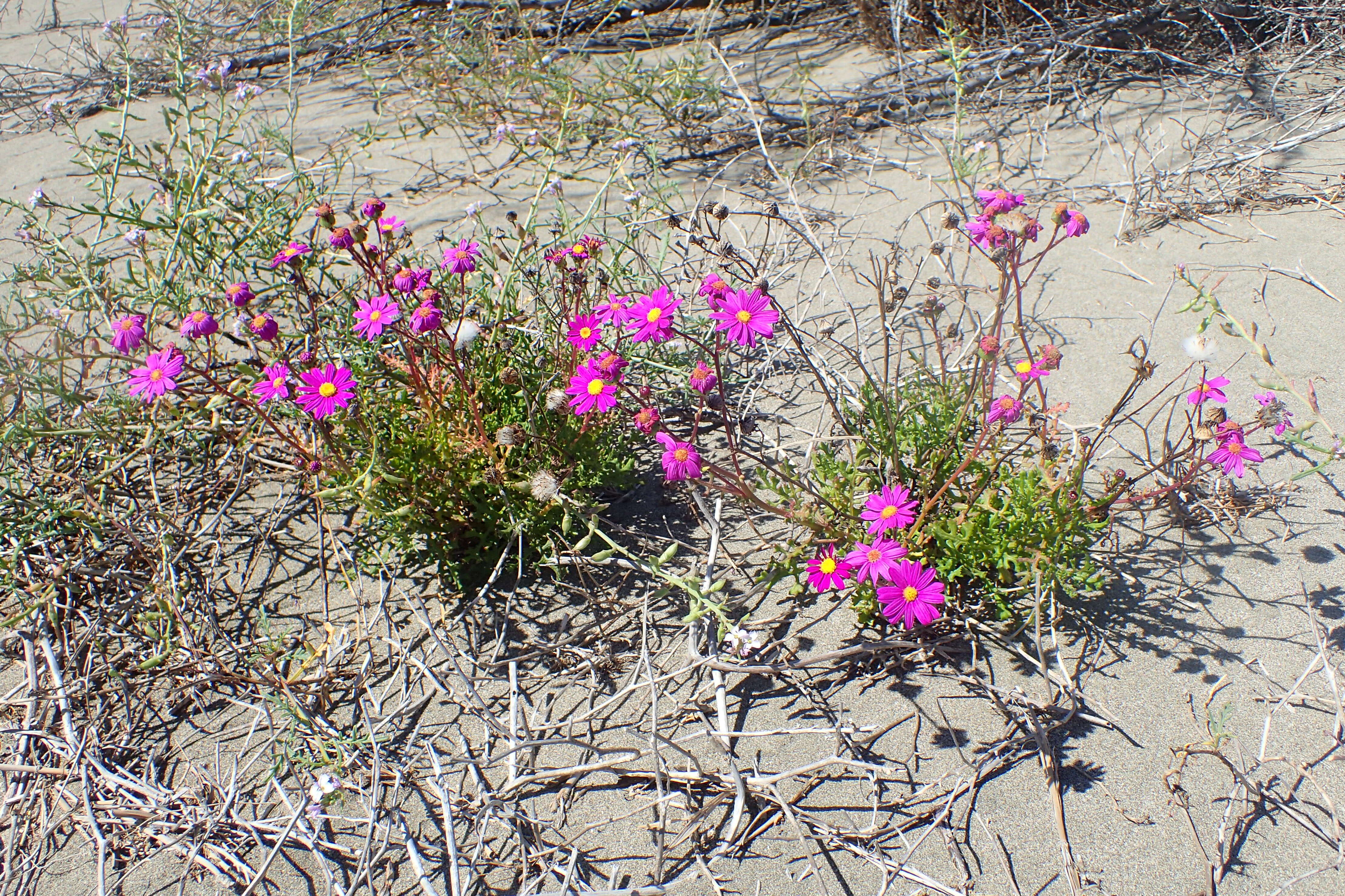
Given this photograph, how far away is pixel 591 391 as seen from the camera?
1788mm

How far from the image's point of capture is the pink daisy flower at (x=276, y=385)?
75.2 inches

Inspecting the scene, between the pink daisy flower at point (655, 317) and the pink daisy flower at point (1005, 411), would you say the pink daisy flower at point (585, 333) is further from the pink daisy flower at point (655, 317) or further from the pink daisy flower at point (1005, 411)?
the pink daisy flower at point (1005, 411)

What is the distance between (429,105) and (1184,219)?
3747 millimetres

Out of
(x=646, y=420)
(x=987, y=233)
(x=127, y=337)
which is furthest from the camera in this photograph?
(x=127, y=337)

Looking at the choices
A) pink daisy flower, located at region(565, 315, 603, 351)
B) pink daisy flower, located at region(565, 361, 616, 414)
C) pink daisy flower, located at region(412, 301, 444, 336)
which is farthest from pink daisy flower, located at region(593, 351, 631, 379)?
pink daisy flower, located at region(412, 301, 444, 336)

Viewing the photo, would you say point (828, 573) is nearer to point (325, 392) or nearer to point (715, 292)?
point (715, 292)

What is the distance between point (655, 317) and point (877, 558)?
0.62 metres

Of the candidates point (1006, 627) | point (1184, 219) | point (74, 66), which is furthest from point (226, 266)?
point (74, 66)

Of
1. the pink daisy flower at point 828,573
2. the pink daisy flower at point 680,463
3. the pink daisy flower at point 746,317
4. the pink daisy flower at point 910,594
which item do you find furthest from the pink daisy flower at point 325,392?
the pink daisy flower at point 910,594

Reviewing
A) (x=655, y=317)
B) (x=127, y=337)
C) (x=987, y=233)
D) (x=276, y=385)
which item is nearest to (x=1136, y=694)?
(x=987, y=233)

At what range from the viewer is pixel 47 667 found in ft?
6.88

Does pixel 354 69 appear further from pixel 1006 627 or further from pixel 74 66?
pixel 1006 627

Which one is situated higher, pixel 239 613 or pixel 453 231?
pixel 453 231

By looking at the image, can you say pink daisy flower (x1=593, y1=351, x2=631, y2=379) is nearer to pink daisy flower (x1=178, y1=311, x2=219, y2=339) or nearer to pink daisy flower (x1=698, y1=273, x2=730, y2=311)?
pink daisy flower (x1=698, y1=273, x2=730, y2=311)
